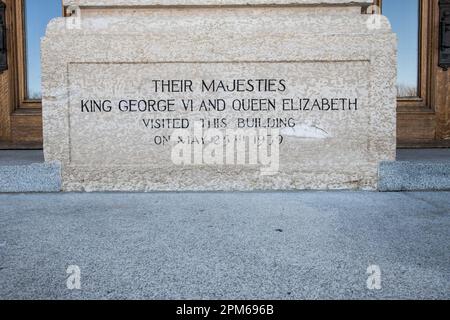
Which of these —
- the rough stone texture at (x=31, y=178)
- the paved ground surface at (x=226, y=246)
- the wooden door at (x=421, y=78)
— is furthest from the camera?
the wooden door at (x=421, y=78)

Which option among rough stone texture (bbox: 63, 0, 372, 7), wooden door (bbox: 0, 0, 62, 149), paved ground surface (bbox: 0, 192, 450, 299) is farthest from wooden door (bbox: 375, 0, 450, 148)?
wooden door (bbox: 0, 0, 62, 149)

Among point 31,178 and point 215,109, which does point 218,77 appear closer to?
point 215,109

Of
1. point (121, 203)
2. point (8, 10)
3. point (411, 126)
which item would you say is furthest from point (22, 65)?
point (411, 126)

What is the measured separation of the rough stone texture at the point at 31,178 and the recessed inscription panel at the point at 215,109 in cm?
20

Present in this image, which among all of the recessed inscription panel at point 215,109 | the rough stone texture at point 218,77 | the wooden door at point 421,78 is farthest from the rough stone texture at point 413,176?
the wooden door at point 421,78

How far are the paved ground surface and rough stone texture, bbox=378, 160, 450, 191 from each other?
0.90 feet

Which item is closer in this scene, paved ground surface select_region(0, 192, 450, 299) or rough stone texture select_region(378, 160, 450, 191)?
paved ground surface select_region(0, 192, 450, 299)

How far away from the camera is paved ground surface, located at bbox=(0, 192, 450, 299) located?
1.40m

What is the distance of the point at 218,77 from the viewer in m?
3.26

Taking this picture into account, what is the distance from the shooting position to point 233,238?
198cm

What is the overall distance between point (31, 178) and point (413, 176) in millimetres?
3036

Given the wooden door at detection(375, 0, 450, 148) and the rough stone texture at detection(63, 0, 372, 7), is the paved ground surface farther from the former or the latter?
the wooden door at detection(375, 0, 450, 148)

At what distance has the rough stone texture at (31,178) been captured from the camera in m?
3.20

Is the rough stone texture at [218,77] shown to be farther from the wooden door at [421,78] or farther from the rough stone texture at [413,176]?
the wooden door at [421,78]
